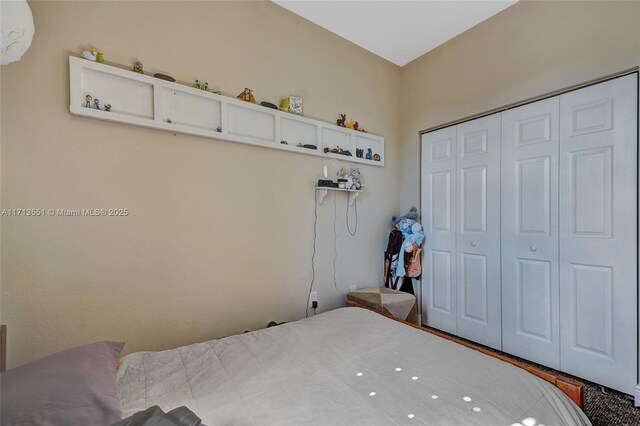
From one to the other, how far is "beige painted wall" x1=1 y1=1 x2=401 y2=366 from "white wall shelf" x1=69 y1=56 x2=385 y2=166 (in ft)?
0.24

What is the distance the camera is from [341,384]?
1007 millimetres

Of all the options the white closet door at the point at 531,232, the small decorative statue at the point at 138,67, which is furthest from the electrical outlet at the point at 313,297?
the small decorative statue at the point at 138,67

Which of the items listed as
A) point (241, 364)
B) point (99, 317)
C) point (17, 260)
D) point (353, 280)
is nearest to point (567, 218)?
point (353, 280)

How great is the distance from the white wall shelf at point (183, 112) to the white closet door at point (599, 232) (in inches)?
70.5

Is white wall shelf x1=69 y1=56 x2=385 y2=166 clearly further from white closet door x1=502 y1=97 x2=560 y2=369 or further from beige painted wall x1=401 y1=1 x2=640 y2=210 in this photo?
white closet door x1=502 y1=97 x2=560 y2=369

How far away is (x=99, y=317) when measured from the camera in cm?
148

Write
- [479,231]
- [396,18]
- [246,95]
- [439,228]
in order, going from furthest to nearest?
1. [439,228]
2. [479,231]
3. [396,18]
4. [246,95]

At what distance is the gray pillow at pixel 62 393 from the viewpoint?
0.66 m

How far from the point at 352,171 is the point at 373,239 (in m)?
0.76

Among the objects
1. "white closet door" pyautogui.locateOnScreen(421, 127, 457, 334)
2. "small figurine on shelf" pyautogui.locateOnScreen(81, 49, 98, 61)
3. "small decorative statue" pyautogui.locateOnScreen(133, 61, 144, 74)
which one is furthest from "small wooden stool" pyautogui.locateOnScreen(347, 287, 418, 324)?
"small figurine on shelf" pyautogui.locateOnScreen(81, 49, 98, 61)

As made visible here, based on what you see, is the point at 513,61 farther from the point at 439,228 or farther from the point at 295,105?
the point at 295,105

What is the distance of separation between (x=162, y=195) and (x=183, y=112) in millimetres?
555

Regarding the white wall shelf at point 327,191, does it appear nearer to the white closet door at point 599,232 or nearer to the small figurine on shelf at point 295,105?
the small figurine on shelf at point 295,105
